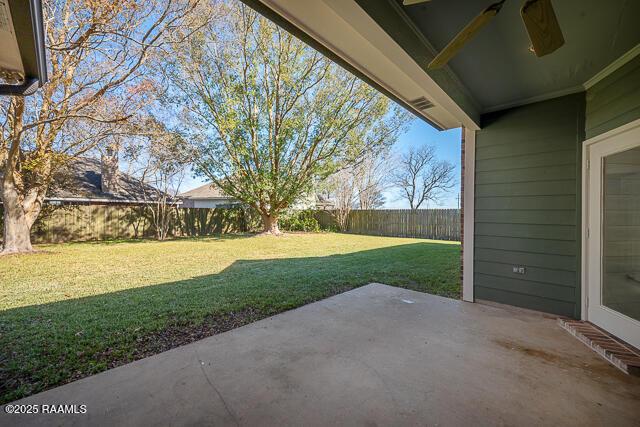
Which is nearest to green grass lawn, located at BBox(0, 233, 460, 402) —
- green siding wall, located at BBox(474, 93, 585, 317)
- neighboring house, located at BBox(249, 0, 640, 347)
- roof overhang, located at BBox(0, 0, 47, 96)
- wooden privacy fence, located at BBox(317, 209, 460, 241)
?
green siding wall, located at BBox(474, 93, 585, 317)

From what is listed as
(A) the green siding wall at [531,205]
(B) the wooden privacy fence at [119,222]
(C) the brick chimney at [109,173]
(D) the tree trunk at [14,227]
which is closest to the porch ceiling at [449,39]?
(A) the green siding wall at [531,205]

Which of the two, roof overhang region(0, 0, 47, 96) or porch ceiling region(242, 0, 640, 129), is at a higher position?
porch ceiling region(242, 0, 640, 129)

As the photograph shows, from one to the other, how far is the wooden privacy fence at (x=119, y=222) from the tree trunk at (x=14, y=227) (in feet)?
5.80

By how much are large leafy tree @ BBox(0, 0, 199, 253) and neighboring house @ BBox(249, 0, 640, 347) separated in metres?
5.13

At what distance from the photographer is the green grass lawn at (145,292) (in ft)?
7.29

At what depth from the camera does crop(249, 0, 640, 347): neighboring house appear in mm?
1814

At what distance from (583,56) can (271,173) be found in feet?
28.2

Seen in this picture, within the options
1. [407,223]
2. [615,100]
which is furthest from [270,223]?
[615,100]

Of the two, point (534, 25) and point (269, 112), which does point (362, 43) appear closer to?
point (534, 25)

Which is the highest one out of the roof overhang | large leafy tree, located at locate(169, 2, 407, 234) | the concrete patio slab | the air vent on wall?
large leafy tree, located at locate(169, 2, 407, 234)

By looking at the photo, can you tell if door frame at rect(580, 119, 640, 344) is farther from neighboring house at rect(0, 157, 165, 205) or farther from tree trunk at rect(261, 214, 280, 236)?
neighboring house at rect(0, 157, 165, 205)

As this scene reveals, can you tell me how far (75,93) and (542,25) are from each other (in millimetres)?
7968

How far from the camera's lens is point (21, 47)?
141 cm

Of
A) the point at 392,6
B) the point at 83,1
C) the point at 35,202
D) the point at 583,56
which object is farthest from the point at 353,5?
the point at 35,202
